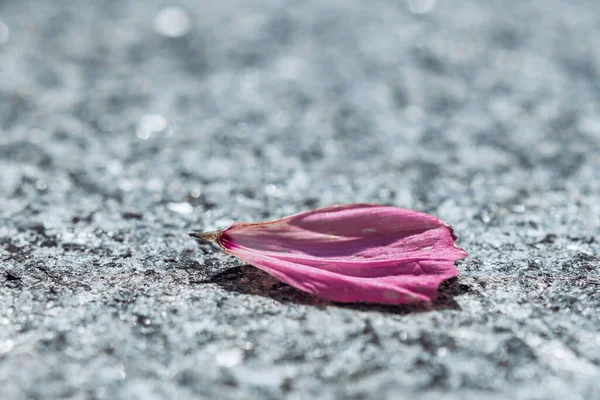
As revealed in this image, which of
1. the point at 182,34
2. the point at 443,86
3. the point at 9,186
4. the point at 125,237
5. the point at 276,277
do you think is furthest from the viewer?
the point at 182,34

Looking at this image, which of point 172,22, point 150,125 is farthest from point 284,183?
point 172,22

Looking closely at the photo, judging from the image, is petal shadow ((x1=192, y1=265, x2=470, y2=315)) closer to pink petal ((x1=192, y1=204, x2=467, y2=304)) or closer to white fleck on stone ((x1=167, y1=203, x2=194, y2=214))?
pink petal ((x1=192, y1=204, x2=467, y2=304))

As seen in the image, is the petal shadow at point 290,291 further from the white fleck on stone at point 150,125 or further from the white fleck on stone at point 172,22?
the white fleck on stone at point 172,22

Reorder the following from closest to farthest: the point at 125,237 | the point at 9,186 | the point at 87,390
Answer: the point at 87,390
the point at 125,237
the point at 9,186

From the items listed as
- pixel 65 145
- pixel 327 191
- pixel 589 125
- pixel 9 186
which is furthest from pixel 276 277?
pixel 589 125

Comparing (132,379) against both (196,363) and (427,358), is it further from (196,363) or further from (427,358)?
(427,358)

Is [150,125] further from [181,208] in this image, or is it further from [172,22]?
[172,22]

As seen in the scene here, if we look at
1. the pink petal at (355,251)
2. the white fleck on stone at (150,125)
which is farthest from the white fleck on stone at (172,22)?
the pink petal at (355,251)
